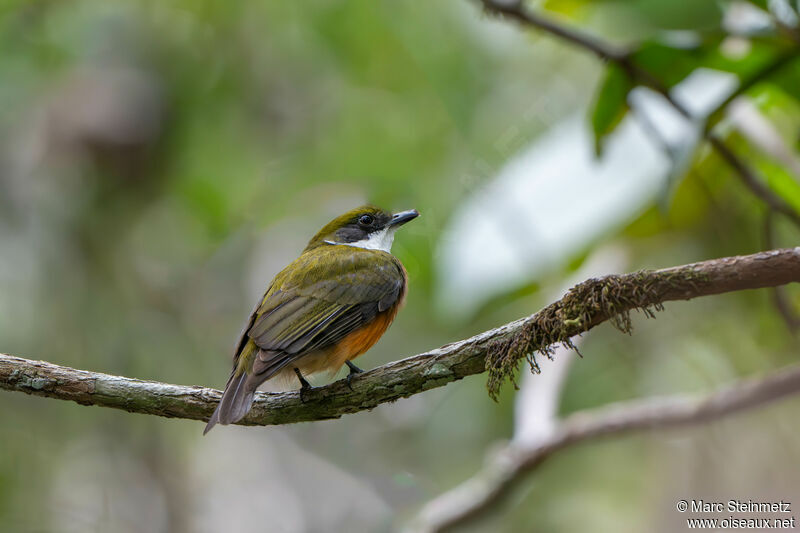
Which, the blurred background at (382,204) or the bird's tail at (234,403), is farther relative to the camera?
the blurred background at (382,204)

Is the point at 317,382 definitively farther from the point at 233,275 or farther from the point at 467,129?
the point at 233,275

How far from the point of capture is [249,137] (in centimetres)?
723

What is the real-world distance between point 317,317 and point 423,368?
0.98m

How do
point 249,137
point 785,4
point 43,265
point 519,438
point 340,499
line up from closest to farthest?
point 785,4
point 519,438
point 340,499
point 43,265
point 249,137

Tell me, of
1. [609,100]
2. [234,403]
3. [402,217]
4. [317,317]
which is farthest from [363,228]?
[234,403]

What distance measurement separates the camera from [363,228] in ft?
15.9

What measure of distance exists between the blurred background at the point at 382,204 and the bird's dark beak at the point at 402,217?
0.70 feet

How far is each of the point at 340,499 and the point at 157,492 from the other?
1358 millimetres

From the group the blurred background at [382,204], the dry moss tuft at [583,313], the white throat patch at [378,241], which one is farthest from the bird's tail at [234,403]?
the white throat patch at [378,241]

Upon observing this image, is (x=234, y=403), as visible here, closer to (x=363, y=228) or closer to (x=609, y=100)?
(x=363, y=228)

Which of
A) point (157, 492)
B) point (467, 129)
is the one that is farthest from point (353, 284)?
point (157, 492)

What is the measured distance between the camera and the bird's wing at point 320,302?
3.41 metres

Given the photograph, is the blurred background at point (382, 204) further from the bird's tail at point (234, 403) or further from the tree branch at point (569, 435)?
the bird's tail at point (234, 403)

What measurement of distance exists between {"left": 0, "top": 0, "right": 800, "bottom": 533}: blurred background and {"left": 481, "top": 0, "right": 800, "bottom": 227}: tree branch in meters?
0.07
